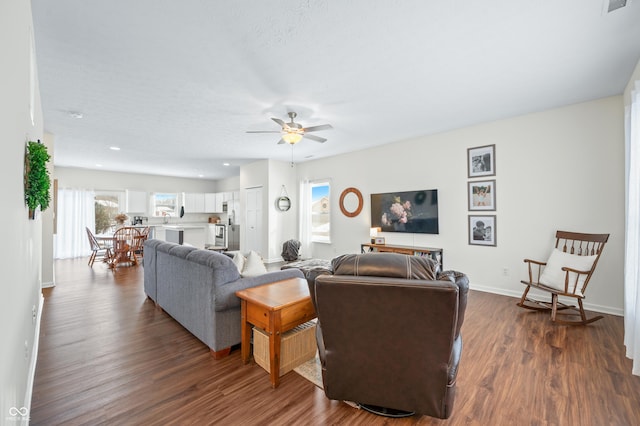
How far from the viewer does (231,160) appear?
699 centimetres

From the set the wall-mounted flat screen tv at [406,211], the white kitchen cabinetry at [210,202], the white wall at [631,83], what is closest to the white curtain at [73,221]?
the white kitchen cabinetry at [210,202]

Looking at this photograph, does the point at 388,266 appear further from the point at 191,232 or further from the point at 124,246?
the point at 191,232

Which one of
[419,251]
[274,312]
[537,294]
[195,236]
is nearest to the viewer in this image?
[274,312]

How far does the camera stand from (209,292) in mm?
2361

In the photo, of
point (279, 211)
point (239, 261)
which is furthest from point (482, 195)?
point (279, 211)

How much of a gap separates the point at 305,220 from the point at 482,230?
411cm

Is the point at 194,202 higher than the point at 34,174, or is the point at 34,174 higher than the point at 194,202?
the point at 194,202

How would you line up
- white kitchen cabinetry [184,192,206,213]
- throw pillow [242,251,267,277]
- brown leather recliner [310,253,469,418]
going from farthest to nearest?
white kitchen cabinetry [184,192,206,213]
throw pillow [242,251,267,277]
brown leather recliner [310,253,469,418]

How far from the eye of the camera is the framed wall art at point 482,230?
4.26 meters

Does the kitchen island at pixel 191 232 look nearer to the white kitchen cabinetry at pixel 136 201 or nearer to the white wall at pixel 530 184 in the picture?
the white kitchen cabinetry at pixel 136 201

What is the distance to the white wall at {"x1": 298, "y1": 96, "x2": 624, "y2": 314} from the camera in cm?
338

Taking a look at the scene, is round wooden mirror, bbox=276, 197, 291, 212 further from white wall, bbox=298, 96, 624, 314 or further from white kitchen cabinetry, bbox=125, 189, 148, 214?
white kitchen cabinetry, bbox=125, 189, 148, 214

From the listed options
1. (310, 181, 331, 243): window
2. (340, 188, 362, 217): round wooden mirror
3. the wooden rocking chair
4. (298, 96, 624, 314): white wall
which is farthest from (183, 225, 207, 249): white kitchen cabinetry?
the wooden rocking chair

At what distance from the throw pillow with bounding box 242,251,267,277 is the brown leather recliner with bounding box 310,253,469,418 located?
109 centimetres
